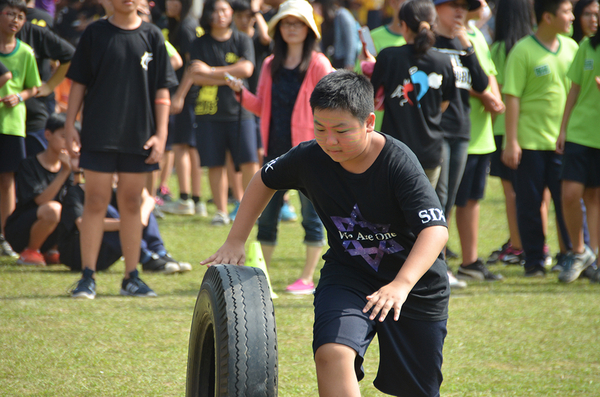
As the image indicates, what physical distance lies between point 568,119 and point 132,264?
3.90 meters

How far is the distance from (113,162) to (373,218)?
2.84m

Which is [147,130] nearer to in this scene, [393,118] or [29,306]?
[29,306]

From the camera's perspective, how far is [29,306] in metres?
4.83

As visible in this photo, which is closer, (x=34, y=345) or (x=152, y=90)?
(x=34, y=345)

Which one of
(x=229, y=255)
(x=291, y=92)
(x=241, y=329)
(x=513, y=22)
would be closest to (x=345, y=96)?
(x=229, y=255)

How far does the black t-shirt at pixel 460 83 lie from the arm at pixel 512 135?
688mm

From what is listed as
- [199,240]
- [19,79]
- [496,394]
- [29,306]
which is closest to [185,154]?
[199,240]

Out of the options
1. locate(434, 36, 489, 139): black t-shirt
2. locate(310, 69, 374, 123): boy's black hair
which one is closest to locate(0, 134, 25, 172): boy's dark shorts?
locate(434, 36, 489, 139): black t-shirt

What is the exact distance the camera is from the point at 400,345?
2.81 m

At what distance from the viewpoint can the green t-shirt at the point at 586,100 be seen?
19.3 feet

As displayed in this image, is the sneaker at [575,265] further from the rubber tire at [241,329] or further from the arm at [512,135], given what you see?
the rubber tire at [241,329]

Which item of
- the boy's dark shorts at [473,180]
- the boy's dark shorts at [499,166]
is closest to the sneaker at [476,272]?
the boy's dark shorts at [473,180]

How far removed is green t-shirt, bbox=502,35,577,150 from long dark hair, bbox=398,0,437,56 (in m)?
1.48

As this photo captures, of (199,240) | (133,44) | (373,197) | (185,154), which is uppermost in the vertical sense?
(133,44)
